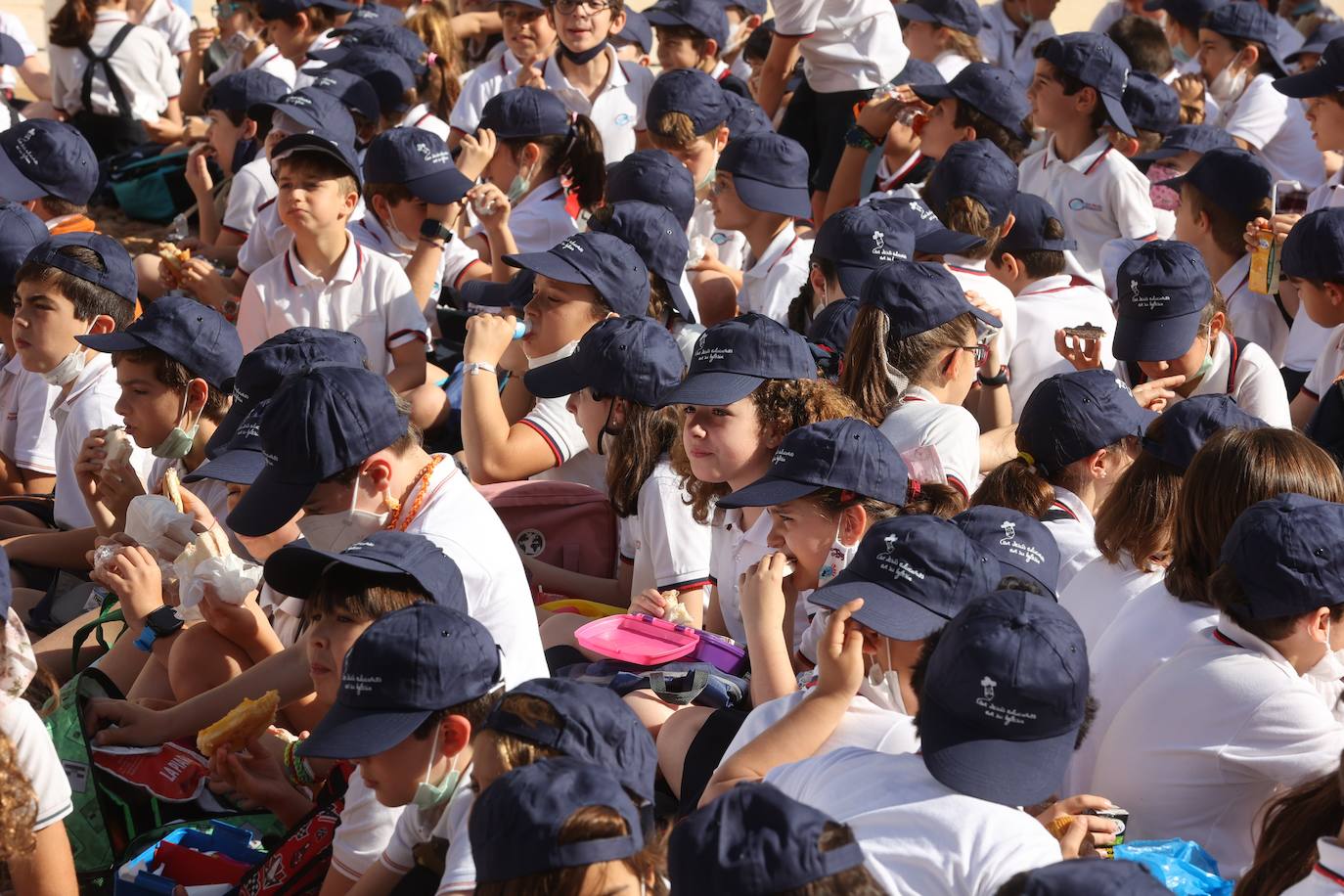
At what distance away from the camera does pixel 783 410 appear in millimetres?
4605

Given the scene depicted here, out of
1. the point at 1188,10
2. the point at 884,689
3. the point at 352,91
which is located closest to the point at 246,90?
the point at 352,91

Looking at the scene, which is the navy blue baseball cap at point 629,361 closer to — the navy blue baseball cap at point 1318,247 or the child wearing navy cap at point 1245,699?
the child wearing navy cap at point 1245,699

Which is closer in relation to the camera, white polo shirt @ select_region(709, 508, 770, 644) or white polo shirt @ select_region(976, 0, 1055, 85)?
white polo shirt @ select_region(709, 508, 770, 644)

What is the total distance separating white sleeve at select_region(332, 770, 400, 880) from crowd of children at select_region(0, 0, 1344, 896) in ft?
0.04

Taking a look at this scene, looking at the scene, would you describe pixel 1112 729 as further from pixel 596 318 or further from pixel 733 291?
pixel 733 291

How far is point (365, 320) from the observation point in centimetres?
630

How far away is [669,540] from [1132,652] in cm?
138

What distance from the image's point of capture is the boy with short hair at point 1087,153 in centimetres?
722

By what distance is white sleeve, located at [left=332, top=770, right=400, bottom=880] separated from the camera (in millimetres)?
3406

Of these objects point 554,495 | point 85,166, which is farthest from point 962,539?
point 85,166

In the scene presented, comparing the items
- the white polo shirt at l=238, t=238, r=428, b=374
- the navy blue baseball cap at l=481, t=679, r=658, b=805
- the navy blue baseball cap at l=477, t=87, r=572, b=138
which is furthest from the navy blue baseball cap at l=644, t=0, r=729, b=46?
the navy blue baseball cap at l=481, t=679, r=658, b=805

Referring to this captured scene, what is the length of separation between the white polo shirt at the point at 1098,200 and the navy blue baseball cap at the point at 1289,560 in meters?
3.79

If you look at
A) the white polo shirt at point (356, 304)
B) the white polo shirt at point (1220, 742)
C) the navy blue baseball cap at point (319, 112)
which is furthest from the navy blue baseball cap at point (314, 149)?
the white polo shirt at point (1220, 742)

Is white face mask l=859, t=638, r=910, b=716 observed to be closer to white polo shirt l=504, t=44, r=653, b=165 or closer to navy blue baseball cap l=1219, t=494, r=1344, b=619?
navy blue baseball cap l=1219, t=494, r=1344, b=619
